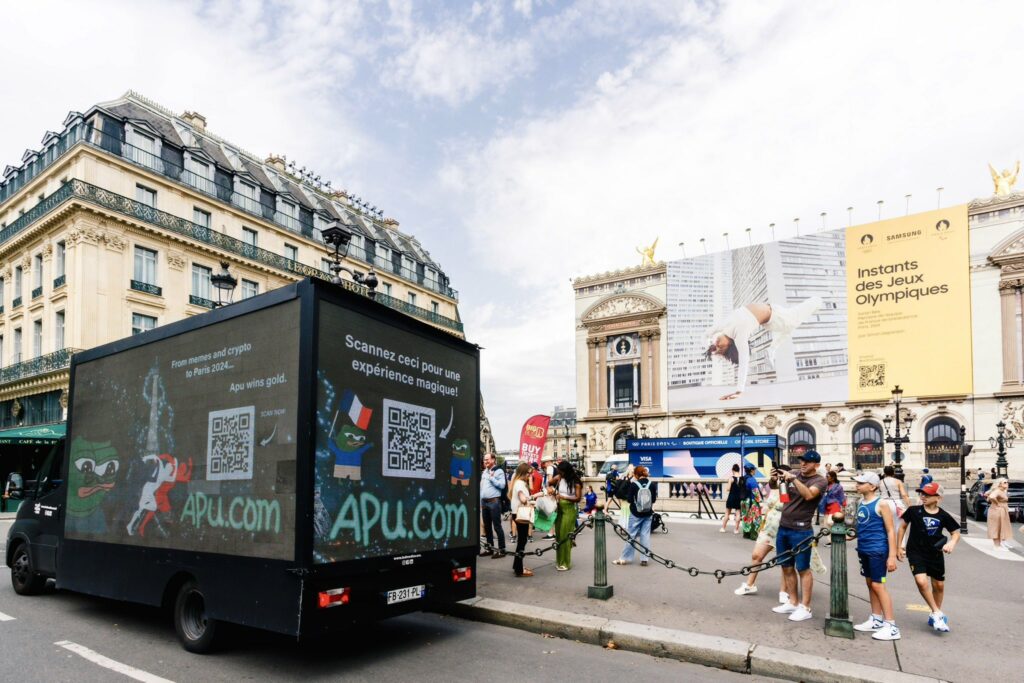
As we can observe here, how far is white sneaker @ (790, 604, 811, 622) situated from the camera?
731 cm

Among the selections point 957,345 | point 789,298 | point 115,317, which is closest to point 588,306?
point 789,298

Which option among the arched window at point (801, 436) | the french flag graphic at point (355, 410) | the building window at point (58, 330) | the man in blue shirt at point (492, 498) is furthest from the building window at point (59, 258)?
the arched window at point (801, 436)

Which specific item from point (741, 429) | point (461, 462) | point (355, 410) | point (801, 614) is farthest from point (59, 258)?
point (741, 429)

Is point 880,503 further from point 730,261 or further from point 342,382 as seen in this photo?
point 730,261

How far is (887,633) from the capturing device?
6.57 metres

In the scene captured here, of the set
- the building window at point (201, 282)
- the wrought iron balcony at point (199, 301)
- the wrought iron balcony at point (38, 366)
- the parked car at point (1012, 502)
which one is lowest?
the parked car at point (1012, 502)

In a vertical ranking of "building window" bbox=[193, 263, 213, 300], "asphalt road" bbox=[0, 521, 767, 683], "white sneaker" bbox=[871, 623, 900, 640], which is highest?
"building window" bbox=[193, 263, 213, 300]

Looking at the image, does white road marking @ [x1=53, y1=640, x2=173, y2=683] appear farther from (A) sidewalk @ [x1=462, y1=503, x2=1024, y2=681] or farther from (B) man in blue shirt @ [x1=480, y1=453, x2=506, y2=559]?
(B) man in blue shirt @ [x1=480, y1=453, x2=506, y2=559]

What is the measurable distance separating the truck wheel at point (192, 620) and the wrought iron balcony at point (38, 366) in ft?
83.3

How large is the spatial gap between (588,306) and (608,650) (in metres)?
61.3

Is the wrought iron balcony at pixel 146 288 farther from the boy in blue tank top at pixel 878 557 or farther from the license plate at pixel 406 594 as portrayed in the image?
the boy in blue tank top at pixel 878 557

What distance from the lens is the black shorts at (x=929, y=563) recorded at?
6871 mm

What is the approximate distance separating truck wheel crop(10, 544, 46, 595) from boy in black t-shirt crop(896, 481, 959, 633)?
10.7 metres

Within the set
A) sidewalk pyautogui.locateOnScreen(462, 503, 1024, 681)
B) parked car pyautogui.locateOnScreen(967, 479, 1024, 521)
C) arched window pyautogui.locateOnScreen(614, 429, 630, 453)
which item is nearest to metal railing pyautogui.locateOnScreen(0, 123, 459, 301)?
sidewalk pyautogui.locateOnScreen(462, 503, 1024, 681)
